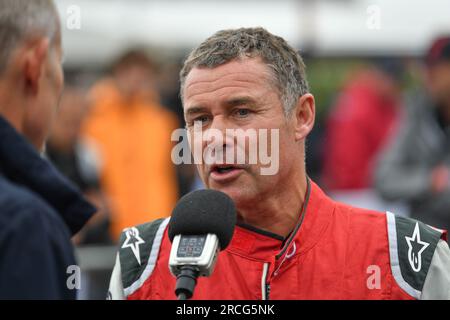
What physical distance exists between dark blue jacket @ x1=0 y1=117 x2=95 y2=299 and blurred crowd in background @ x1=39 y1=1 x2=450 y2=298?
3.73 metres

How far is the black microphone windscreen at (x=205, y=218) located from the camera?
302 centimetres

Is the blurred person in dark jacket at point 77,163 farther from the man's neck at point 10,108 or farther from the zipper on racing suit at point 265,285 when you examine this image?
the man's neck at point 10,108

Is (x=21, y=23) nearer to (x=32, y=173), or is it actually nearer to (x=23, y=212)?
(x=32, y=173)

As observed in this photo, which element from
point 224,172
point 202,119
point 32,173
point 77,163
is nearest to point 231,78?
point 202,119

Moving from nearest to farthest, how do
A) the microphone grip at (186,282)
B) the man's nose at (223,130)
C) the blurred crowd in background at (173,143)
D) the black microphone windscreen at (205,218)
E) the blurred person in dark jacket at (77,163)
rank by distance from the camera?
1. the microphone grip at (186,282)
2. the black microphone windscreen at (205,218)
3. the man's nose at (223,130)
4. the blurred crowd in background at (173,143)
5. the blurred person in dark jacket at (77,163)

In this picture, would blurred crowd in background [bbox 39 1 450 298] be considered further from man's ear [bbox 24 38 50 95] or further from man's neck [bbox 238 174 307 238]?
man's ear [bbox 24 38 50 95]

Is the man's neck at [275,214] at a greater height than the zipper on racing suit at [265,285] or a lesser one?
greater

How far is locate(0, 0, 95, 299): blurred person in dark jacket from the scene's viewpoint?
2.59 metres

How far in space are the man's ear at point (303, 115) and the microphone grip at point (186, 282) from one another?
1.13m

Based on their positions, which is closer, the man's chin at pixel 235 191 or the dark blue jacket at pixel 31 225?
the dark blue jacket at pixel 31 225

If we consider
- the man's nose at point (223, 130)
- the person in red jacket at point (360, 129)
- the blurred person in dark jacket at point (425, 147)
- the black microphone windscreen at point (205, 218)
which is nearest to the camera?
the black microphone windscreen at point (205, 218)

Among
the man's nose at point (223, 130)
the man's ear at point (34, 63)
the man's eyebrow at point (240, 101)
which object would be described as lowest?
the man's nose at point (223, 130)

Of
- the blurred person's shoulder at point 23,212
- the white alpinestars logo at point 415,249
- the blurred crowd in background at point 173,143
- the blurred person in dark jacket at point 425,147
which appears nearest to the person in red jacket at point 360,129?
the blurred crowd in background at point 173,143
